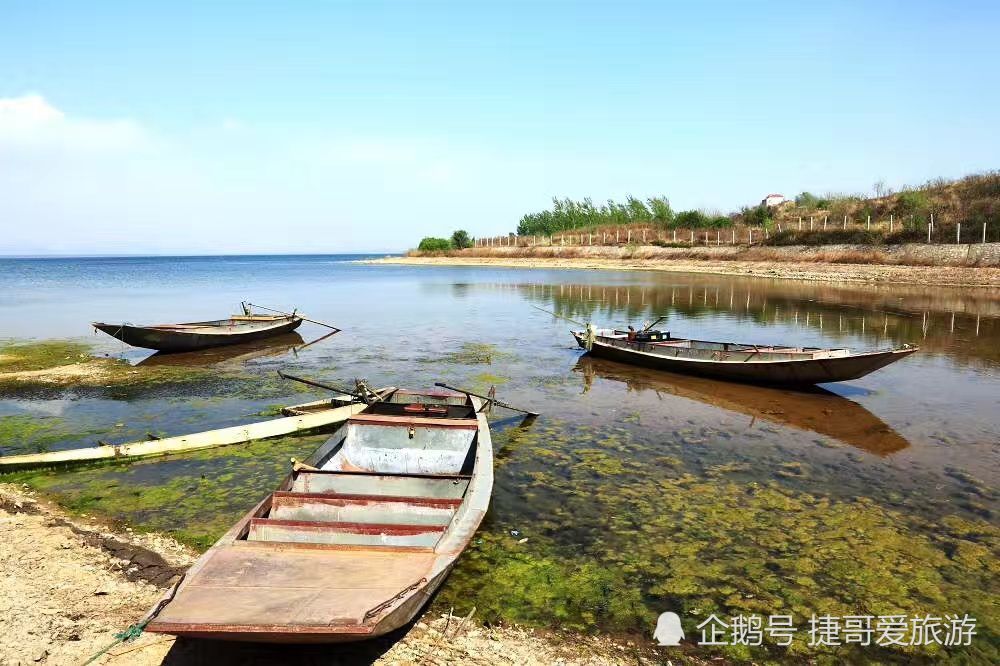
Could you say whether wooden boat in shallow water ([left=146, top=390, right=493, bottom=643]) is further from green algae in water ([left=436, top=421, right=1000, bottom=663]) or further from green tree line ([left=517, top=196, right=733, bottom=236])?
green tree line ([left=517, top=196, right=733, bottom=236])

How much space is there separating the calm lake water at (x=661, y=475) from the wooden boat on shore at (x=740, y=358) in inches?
19.8

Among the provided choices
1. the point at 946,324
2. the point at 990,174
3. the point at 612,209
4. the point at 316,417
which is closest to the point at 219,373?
the point at 316,417

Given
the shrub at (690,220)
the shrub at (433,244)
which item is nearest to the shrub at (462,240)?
the shrub at (433,244)

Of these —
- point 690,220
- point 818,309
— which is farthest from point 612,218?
point 818,309

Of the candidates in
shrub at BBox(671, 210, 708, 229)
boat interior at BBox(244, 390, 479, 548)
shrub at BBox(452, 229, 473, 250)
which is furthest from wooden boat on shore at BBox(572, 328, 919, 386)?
shrub at BBox(452, 229, 473, 250)

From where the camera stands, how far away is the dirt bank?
42.5 metres

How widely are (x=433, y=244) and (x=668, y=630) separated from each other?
378 feet

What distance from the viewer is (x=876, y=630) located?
6055 mm

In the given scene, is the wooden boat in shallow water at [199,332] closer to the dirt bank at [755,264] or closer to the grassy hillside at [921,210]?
the dirt bank at [755,264]

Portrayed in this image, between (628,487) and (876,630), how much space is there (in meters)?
3.84

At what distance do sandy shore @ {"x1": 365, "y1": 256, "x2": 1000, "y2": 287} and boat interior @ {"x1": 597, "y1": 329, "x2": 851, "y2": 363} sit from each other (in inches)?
1267

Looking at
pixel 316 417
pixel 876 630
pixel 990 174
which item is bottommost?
pixel 876 630

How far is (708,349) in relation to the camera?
1736cm

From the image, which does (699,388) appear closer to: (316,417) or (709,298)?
(316,417)
